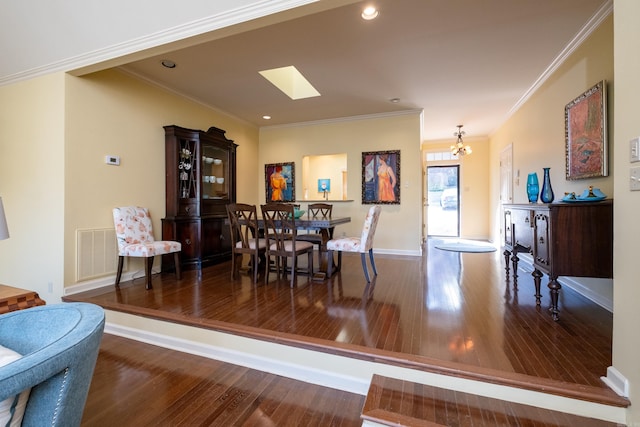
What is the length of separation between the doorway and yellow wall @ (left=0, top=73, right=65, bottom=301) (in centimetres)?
781

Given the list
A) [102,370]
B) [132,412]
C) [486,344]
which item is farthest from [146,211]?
[486,344]

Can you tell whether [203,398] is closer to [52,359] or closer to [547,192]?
[52,359]

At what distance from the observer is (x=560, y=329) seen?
2141 millimetres

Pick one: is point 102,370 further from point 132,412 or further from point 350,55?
point 350,55

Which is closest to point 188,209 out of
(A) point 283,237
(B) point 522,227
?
(A) point 283,237

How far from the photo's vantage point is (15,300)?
179 centimetres

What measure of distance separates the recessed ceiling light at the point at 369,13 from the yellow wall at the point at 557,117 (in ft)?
6.86

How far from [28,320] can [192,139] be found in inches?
144

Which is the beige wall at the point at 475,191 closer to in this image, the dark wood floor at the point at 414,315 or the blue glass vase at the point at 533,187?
the dark wood floor at the point at 414,315

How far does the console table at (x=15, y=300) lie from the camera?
1.74 metres

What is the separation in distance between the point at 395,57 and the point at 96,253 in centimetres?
416

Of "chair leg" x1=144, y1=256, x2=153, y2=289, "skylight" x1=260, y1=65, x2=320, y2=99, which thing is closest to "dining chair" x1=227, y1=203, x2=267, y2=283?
"chair leg" x1=144, y1=256, x2=153, y2=289

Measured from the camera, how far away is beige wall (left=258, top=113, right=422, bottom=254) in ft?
17.5

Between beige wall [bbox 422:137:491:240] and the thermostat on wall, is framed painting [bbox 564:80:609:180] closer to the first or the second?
beige wall [bbox 422:137:491:240]
